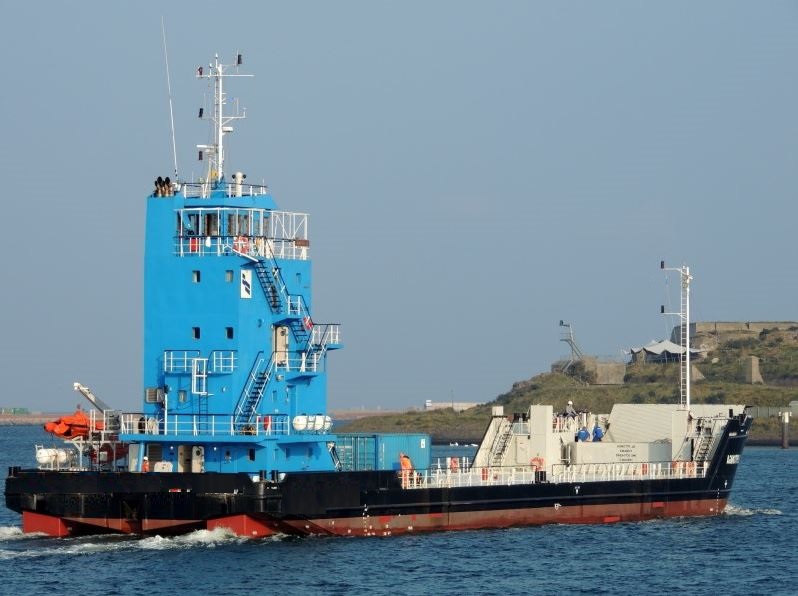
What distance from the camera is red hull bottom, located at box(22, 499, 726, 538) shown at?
1572 inches

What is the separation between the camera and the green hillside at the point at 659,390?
117750 mm

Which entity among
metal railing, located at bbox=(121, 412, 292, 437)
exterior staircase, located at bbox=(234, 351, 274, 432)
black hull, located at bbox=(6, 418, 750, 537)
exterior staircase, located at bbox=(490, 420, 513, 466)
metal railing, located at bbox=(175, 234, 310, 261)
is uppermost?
metal railing, located at bbox=(175, 234, 310, 261)

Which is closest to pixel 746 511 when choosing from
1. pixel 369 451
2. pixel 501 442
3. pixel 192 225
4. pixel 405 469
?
pixel 501 442

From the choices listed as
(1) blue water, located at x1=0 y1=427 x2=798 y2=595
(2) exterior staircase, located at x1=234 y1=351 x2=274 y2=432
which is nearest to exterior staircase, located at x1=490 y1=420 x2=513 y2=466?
(1) blue water, located at x1=0 y1=427 x2=798 y2=595

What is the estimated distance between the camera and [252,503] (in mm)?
39344

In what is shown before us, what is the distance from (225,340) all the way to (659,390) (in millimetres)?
82718

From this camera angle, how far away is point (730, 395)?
4606 inches

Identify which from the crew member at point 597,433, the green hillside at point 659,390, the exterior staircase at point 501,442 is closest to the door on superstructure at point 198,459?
the exterior staircase at point 501,442

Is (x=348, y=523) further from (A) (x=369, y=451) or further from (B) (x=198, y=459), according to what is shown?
(A) (x=369, y=451)

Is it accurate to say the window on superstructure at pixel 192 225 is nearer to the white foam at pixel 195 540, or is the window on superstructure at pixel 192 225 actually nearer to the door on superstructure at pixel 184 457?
the door on superstructure at pixel 184 457

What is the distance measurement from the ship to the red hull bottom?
1.8 inches

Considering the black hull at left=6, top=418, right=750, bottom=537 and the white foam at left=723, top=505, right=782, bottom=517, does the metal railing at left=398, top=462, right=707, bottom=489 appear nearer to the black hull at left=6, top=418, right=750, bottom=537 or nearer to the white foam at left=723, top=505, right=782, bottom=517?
the black hull at left=6, top=418, right=750, bottom=537

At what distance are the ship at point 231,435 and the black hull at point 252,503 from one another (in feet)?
0.13

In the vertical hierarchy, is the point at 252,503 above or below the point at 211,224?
below
